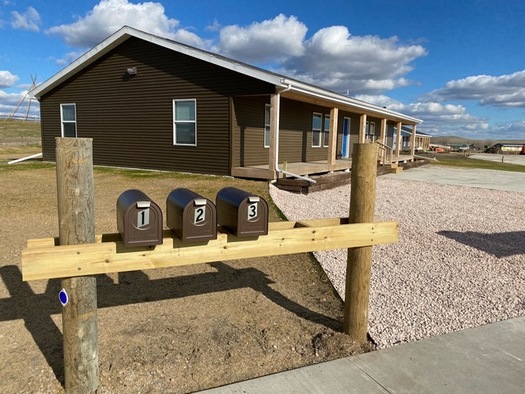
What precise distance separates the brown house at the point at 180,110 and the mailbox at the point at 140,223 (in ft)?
27.6

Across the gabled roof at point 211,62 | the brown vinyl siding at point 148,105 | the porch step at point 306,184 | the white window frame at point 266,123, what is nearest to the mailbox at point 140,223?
the porch step at point 306,184

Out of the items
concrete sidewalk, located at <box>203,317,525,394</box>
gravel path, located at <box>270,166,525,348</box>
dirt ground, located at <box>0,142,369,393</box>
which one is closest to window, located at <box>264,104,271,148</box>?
gravel path, located at <box>270,166,525,348</box>

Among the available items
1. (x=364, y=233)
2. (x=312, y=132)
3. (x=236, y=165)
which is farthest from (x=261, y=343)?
(x=312, y=132)

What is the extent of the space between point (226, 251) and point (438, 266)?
3479 mm

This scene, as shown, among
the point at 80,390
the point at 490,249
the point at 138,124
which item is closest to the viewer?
the point at 80,390

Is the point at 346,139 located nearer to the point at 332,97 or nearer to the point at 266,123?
the point at 332,97

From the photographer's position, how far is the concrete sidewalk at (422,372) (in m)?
2.58

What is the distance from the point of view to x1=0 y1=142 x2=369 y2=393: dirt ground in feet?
8.86

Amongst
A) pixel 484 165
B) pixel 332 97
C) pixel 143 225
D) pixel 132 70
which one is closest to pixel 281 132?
pixel 332 97

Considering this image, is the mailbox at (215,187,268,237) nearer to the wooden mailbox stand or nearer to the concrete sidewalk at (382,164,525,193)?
the wooden mailbox stand

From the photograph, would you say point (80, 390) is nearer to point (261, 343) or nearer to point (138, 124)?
point (261, 343)

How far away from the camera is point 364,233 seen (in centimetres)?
313

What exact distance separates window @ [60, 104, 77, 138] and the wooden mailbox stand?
46.6 feet

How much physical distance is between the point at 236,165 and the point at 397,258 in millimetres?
7312
